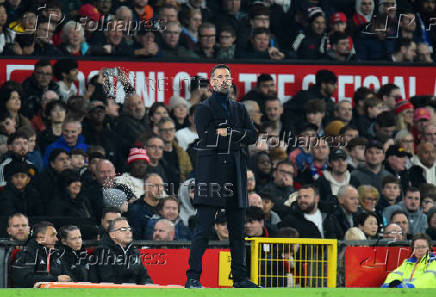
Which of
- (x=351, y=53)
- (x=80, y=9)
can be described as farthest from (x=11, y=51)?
(x=351, y=53)

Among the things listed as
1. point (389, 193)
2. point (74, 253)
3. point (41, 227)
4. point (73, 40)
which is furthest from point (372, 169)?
point (41, 227)

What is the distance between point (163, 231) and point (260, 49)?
426cm

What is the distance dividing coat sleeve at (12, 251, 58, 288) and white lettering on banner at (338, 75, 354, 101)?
6288mm

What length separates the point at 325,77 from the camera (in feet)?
51.5

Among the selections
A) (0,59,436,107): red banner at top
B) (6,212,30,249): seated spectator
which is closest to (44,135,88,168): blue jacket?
(0,59,436,107): red banner at top

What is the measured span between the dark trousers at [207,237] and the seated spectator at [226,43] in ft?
21.5

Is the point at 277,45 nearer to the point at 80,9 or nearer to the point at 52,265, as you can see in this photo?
the point at 80,9

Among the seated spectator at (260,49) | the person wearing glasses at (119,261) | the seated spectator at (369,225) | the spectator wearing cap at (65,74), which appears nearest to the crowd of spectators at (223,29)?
the seated spectator at (260,49)

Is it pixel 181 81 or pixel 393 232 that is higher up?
pixel 181 81

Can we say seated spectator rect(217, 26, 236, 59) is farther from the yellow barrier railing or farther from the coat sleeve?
the coat sleeve

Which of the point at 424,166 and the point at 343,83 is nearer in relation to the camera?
the point at 424,166

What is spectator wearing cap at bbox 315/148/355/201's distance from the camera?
14234 mm

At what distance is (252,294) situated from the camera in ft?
28.7

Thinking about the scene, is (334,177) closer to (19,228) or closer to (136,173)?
(136,173)
